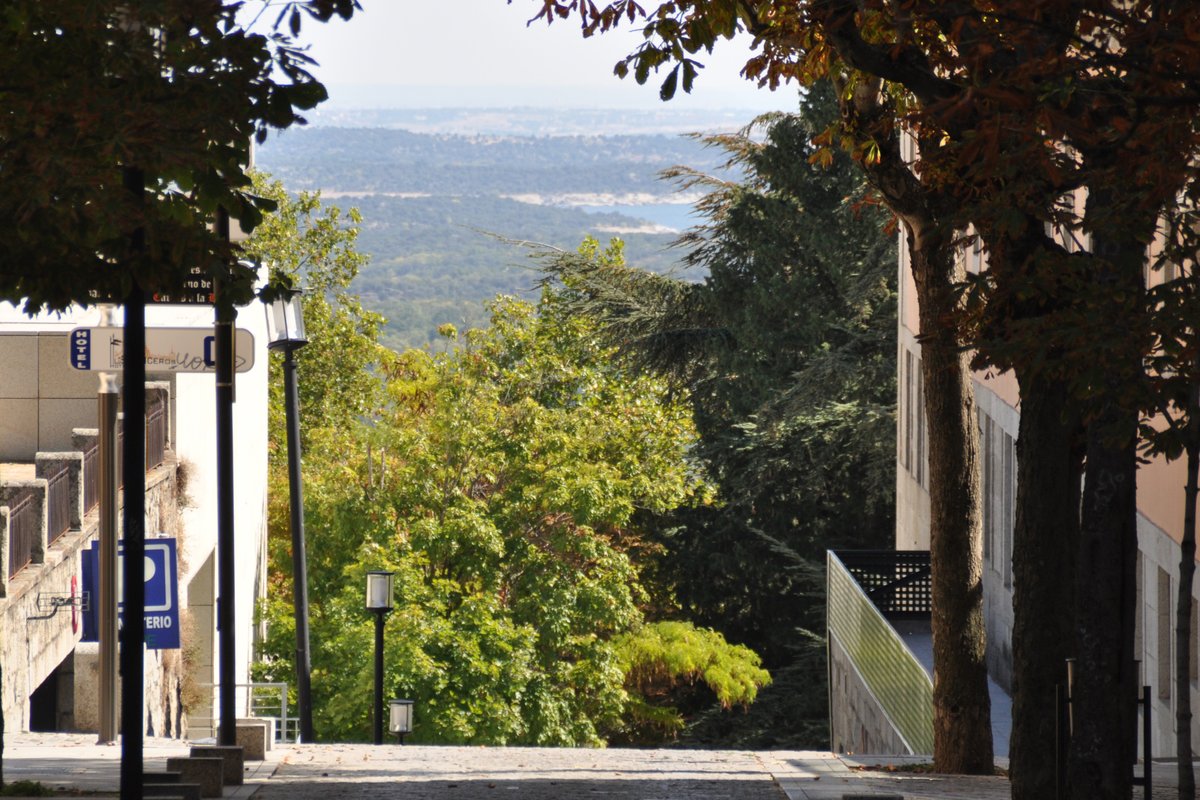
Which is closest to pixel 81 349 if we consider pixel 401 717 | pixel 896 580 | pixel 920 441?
pixel 401 717

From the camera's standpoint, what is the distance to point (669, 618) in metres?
43.0

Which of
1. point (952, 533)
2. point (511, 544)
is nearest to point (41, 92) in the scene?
point (952, 533)

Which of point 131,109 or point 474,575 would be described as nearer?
point 131,109

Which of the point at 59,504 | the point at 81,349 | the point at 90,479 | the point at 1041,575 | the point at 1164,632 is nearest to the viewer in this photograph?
the point at 1041,575

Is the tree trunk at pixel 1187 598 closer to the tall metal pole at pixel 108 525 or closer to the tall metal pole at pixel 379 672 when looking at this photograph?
the tall metal pole at pixel 108 525

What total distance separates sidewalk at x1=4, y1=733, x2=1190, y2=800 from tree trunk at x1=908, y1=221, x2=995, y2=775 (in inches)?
18.8

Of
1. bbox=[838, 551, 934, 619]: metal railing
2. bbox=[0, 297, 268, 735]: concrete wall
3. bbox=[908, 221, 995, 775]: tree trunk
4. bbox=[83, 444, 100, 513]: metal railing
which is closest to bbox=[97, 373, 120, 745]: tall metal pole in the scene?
bbox=[0, 297, 268, 735]: concrete wall

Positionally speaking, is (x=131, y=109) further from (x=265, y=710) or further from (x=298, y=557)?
(x=265, y=710)

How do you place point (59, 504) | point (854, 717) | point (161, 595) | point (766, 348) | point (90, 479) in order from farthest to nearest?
point (766, 348) < point (854, 717) < point (90, 479) < point (59, 504) < point (161, 595)

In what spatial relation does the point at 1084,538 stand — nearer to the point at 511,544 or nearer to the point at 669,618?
the point at 511,544

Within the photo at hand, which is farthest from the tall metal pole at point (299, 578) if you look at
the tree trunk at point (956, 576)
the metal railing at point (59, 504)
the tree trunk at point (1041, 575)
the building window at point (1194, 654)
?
the tree trunk at point (1041, 575)

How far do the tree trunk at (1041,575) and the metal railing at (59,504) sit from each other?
9677 mm

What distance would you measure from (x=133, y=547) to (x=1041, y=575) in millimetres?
4855

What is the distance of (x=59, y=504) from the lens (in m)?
16.7
